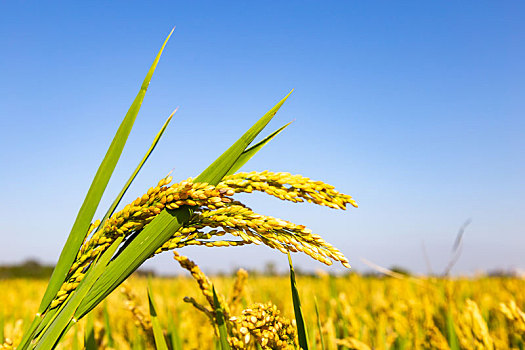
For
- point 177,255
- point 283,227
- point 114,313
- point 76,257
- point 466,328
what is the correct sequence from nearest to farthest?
1. point 283,227
2. point 76,257
3. point 177,255
4. point 466,328
5. point 114,313

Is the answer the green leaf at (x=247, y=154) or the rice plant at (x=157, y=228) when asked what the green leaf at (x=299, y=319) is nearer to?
the rice plant at (x=157, y=228)

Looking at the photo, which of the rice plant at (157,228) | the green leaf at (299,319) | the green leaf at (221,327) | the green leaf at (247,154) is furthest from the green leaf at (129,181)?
→ the green leaf at (299,319)

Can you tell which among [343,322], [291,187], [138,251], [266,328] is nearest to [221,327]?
[266,328]

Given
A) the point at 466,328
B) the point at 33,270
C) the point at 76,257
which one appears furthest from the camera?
the point at 33,270

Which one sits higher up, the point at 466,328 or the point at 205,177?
the point at 205,177

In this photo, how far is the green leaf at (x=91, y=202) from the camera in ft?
3.53

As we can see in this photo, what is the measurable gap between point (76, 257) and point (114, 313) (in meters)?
3.18

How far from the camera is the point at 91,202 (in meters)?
1.13

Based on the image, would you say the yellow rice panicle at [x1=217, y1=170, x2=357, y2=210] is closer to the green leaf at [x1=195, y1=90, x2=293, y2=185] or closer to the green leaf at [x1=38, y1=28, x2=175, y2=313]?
the green leaf at [x1=195, y1=90, x2=293, y2=185]

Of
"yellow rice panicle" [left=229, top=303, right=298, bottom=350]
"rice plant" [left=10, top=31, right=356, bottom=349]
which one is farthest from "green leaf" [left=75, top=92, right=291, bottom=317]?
"yellow rice panicle" [left=229, top=303, right=298, bottom=350]

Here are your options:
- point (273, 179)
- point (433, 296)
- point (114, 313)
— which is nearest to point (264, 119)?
point (273, 179)

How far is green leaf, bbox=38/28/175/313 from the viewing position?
1076mm

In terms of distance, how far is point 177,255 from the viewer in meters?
1.27

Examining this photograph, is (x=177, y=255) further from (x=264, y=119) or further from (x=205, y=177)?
(x=264, y=119)
